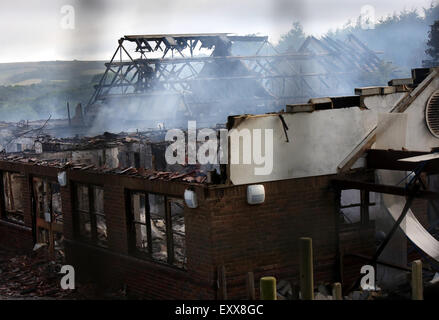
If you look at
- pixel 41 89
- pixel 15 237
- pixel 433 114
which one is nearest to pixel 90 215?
pixel 15 237

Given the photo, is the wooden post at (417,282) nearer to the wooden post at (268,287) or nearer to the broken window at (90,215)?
the wooden post at (268,287)

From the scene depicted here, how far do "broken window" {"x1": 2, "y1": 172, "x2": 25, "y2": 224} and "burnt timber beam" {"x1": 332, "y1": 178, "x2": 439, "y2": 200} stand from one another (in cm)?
993

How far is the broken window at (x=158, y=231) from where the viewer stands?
35.6 feet

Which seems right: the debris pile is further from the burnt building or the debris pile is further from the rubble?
the burnt building

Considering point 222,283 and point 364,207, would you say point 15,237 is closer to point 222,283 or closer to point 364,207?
point 222,283

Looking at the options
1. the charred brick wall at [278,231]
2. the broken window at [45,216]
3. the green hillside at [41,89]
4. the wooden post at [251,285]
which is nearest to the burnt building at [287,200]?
the charred brick wall at [278,231]

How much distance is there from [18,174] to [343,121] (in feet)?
33.3

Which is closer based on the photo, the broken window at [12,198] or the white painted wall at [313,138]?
the white painted wall at [313,138]

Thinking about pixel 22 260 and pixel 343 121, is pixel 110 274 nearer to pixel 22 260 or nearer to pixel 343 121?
pixel 22 260

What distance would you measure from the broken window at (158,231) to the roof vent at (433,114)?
16.8 feet

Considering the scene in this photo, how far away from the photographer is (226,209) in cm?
980

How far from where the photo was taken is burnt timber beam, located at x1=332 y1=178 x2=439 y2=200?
9.08m
